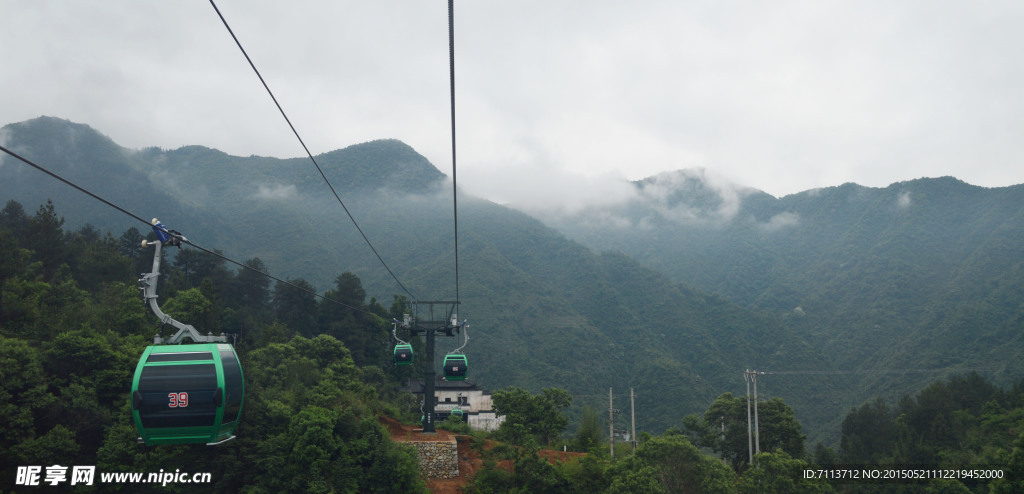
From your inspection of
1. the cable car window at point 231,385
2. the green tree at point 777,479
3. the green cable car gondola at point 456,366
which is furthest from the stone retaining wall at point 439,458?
the cable car window at point 231,385

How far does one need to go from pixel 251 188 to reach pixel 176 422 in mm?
141500

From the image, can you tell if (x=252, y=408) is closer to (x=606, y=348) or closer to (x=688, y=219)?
(x=606, y=348)

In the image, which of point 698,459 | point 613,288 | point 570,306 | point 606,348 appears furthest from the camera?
point 613,288

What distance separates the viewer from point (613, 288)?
384 feet

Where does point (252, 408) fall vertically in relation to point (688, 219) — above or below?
below

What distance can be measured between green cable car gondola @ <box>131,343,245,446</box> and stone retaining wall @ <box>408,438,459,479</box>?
2134 centimetres

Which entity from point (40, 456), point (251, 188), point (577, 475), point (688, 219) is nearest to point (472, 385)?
point (577, 475)

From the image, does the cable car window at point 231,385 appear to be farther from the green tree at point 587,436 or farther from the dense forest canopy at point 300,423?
the green tree at point 587,436

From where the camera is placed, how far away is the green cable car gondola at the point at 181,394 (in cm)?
934

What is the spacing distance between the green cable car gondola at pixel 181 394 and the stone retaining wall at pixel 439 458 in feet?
70.0

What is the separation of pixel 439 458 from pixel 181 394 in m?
22.4

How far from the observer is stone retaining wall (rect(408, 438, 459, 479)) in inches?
1183

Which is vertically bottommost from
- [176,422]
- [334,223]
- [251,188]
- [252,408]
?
[252,408]

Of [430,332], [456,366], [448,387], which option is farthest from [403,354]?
[448,387]
